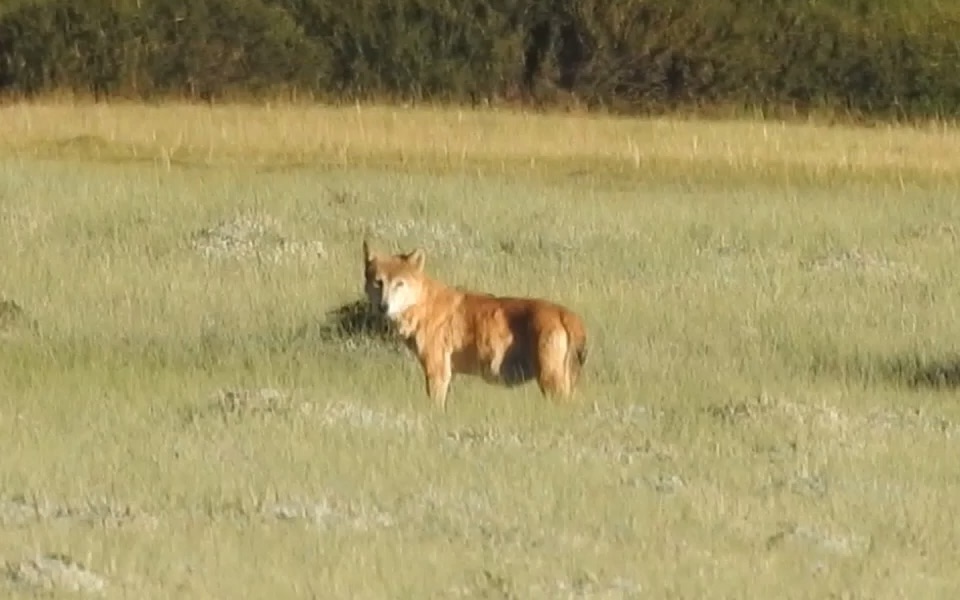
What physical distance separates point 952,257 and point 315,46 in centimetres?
1795

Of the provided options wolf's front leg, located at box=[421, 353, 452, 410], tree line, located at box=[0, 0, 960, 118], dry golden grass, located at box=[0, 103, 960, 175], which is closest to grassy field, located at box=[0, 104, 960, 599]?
wolf's front leg, located at box=[421, 353, 452, 410]

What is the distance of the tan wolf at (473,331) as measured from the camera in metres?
11.4

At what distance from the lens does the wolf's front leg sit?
11430 millimetres

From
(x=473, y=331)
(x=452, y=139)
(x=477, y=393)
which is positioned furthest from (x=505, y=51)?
(x=473, y=331)


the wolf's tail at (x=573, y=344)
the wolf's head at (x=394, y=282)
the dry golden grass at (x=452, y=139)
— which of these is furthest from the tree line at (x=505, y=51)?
the wolf's tail at (x=573, y=344)

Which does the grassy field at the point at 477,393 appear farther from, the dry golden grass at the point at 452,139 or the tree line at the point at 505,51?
the tree line at the point at 505,51

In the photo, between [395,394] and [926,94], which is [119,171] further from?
[926,94]

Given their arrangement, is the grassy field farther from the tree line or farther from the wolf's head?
the tree line

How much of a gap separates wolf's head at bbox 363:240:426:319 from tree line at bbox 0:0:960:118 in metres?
23.1

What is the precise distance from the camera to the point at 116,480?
882 centimetres

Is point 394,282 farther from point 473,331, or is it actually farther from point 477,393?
point 477,393

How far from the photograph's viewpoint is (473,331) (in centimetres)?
1145

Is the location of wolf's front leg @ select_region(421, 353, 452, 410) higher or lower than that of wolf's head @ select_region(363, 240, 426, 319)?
lower

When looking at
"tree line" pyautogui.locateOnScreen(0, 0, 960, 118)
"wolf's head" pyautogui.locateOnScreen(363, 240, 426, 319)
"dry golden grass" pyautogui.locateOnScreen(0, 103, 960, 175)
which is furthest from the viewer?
"tree line" pyautogui.locateOnScreen(0, 0, 960, 118)
